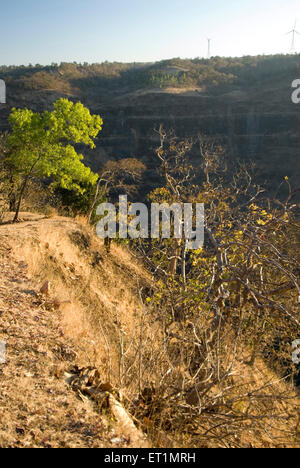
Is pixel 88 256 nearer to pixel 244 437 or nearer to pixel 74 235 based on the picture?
pixel 74 235

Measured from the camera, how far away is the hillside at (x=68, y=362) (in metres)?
3.05

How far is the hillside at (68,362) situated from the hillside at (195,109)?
23.0m

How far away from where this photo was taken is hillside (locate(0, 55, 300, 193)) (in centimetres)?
3588

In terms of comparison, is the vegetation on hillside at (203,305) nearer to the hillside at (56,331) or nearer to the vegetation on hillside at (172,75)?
the hillside at (56,331)

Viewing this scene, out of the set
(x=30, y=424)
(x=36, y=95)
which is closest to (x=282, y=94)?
(x=36, y=95)

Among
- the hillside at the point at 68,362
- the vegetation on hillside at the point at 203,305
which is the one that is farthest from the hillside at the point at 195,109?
the hillside at the point at 68,362

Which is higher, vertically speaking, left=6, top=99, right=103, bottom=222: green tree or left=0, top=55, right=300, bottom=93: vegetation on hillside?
left=0, top=55, right=300, bottom=93: vegetation on hillside

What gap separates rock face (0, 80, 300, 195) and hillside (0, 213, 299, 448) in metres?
25.8

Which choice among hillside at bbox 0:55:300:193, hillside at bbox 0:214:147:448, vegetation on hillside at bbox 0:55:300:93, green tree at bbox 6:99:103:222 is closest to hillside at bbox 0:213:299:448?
hillside at bbox 0:214:147:448

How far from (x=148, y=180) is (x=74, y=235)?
22.0m

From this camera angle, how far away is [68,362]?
4.14 m

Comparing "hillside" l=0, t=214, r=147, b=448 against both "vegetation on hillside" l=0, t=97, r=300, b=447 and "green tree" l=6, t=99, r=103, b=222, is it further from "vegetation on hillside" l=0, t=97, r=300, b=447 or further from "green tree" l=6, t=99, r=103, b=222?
"green tree" l=6, t=99, r=103, b=222

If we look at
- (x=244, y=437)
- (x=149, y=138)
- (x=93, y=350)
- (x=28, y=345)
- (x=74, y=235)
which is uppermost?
(x=149, y=138)

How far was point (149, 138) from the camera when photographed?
3906cm
